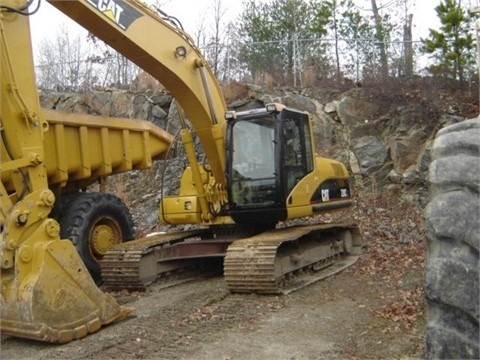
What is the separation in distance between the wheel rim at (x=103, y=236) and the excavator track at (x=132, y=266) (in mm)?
299

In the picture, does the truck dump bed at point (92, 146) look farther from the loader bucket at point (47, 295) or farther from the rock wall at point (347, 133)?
the loader bucket at point (47, 295)

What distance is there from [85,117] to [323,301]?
4185 mm

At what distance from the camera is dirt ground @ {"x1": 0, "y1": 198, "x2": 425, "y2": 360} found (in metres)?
4.77

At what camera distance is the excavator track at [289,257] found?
269 inches

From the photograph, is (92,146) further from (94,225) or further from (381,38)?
(381,38)

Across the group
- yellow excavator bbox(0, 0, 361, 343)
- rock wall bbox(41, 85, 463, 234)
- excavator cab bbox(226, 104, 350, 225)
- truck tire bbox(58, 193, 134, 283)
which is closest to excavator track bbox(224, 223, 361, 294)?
yellow excavator bbox(0, 0, 361, 343)

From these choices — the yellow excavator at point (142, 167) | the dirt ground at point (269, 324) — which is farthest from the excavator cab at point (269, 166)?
the dirt ground at point (269, 324)

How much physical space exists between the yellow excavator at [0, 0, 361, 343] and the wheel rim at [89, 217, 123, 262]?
19 millimetres

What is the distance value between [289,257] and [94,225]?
108 inches

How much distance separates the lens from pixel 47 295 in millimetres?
4980

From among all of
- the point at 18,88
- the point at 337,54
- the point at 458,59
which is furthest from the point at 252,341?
the point at 337,54

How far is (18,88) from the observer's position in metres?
5.55

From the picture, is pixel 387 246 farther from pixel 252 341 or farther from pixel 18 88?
pixel 18 88

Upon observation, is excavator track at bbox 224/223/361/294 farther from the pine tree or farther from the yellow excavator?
the pine tree
